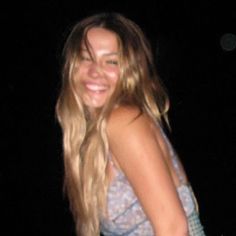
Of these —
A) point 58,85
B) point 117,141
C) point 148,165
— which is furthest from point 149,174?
point 58,85

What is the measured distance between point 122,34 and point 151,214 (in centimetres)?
66

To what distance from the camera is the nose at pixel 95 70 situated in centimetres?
169

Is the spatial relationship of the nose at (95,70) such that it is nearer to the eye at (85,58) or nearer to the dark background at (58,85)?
the eye at (85,58)

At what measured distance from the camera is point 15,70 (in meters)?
4.60

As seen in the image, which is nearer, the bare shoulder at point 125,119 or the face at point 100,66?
the bare shoulder at point 125,119

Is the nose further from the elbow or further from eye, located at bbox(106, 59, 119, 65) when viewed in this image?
the elbow

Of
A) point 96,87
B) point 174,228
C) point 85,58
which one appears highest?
point 85,58

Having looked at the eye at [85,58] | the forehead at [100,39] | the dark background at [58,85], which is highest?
the forehead at [100,39]

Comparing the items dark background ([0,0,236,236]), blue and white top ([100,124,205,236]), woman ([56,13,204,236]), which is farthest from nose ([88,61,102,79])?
dark background ([0,0,236,236])

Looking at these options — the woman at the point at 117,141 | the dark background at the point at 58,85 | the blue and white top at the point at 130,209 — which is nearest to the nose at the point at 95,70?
the woman at the point at 117,141

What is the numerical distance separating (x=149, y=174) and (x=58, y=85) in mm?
3411

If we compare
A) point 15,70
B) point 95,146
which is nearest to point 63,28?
point 15,70

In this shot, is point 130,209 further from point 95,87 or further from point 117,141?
point 95,87

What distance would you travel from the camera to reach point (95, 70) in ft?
5.58
